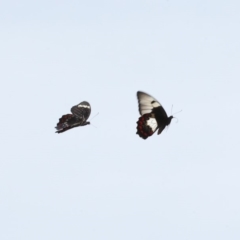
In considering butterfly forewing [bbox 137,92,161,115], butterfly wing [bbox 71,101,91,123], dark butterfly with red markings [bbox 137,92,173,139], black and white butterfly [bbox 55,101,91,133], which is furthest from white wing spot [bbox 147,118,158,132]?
butterfly wing [bbox 71,101,91,123]

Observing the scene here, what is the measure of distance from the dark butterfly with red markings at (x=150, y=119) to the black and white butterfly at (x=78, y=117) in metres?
2.49

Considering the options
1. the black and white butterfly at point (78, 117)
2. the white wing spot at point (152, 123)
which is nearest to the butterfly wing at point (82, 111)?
the black and white butterfly at point (78, 117)

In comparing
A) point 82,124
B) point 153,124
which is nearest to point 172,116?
point 153,124

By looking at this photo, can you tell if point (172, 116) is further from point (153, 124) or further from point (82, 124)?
point (82, 124)

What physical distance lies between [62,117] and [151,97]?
15.9ft

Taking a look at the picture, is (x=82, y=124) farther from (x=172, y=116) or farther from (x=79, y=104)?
(x=172, y=116)

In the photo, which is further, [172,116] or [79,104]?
[79,104]

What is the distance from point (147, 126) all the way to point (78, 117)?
10.8 feet

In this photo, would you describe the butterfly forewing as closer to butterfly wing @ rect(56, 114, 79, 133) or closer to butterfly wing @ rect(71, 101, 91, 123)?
butterfly wing @ rect(71, 101, 91, 123)

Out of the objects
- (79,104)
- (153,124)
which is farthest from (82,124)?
(153,124)

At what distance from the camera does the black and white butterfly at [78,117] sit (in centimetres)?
2634

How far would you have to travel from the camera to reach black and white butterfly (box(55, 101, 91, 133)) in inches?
1037

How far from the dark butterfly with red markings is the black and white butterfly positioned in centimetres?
249

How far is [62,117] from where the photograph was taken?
27359 millimetres
